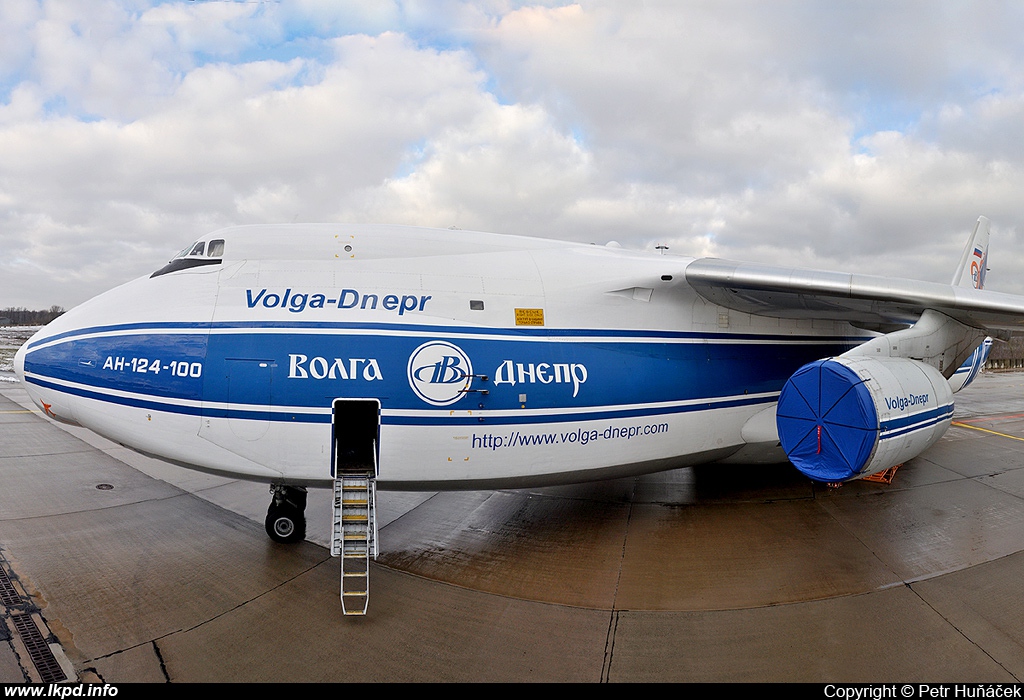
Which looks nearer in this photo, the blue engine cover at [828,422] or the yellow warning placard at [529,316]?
the blue engine cover at [828,422]

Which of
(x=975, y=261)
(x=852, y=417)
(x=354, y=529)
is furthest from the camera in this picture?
(x=975, y=261)

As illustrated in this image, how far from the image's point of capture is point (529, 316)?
7109mm

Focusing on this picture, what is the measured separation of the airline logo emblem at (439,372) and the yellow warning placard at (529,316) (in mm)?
863

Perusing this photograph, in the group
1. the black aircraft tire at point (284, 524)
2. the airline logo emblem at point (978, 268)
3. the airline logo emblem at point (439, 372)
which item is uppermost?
the airline logo emblem at point (978, 268)

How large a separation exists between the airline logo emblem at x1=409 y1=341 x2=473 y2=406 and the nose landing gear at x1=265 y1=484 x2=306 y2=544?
7.74 feet

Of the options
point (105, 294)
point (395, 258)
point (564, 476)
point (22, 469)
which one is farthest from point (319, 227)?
point (22, 469)

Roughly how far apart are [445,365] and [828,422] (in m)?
4.30

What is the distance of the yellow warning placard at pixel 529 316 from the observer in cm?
706

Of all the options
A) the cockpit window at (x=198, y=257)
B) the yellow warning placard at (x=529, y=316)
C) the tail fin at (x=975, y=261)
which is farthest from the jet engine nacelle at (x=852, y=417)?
the tail fin at (x=975, y=261)

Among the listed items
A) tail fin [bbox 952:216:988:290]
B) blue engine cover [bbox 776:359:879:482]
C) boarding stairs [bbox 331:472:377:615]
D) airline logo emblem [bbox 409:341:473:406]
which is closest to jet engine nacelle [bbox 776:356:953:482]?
blue engine cover [bbox 776:359:879:482]

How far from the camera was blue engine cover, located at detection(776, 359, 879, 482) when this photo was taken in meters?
6.22

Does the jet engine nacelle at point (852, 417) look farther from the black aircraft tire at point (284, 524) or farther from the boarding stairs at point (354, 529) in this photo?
the black aircraft tire at point (284, 524)

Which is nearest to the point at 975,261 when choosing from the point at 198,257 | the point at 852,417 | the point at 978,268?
the point at 978,268

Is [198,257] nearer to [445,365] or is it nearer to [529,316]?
[445,365]
